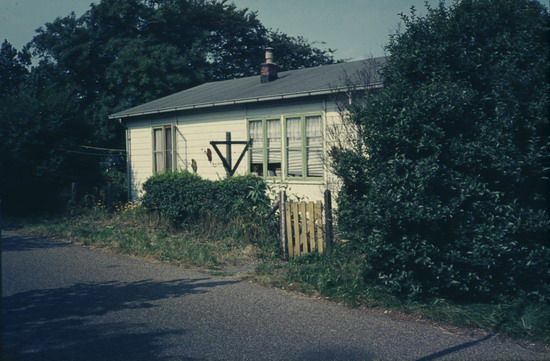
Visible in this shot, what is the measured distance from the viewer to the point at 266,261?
932 cm

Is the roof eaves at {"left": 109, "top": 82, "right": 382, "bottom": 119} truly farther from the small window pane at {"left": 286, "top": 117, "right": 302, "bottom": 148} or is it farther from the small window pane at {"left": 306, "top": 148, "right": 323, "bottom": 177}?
the small window pane at {"left": 306, "top": 148, "right": 323, "bottom": 177}

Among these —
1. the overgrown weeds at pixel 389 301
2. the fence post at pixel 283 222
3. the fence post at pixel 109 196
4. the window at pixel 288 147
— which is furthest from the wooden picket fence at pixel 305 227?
the fence post at pixel 109 196

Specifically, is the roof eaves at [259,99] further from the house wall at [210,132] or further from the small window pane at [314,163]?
the small window pane at [314,163]

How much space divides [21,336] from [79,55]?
26.8m

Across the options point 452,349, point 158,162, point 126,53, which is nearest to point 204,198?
point 158,162

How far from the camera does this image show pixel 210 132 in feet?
53.1

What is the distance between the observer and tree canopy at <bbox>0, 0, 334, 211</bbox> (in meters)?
17.4

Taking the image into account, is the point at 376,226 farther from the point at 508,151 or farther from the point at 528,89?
the point at 528,89

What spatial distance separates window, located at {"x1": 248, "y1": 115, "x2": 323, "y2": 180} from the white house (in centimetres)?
3

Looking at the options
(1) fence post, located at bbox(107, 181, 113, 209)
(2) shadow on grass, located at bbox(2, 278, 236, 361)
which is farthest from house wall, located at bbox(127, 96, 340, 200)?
(2) shadow on grass, located at bbox(2, 278, 236, 361)

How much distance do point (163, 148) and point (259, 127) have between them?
4772 millimetres

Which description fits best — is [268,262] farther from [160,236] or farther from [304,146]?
[304,146]

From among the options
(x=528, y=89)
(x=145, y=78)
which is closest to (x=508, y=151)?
(x=528, y=89)

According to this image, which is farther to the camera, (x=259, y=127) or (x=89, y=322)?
(x=259, y=127)
